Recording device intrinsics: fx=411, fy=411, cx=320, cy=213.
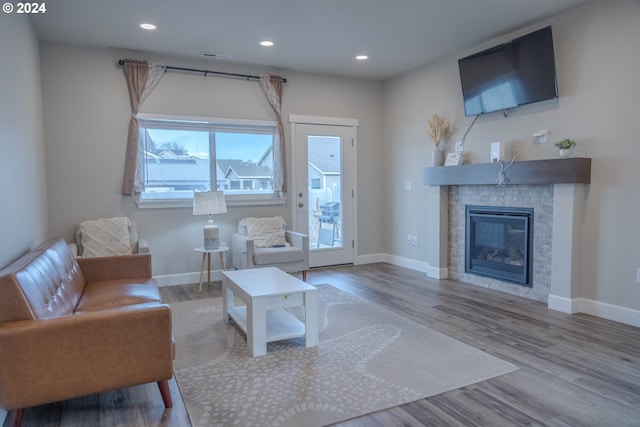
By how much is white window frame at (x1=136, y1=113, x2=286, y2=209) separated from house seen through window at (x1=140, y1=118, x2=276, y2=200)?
0.01 meters

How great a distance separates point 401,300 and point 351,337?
1.20m

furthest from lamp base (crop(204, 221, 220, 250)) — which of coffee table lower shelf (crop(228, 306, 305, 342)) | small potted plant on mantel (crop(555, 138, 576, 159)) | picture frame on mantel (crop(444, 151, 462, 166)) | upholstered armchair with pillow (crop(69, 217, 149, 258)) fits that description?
small potted plant on mantel (crop(555, 138, 576, 159))

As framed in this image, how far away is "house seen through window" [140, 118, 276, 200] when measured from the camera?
4875 millimetres

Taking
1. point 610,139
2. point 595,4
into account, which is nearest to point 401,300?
point 610,139

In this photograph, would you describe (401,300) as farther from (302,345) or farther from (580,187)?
(580,187)

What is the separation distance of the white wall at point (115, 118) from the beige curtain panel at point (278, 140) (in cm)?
10

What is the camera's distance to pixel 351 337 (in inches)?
125

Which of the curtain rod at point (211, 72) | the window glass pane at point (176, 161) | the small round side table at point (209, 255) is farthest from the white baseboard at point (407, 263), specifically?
the curtain rod at point (211, 72)

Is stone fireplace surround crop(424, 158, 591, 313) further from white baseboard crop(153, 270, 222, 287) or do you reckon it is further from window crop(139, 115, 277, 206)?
white baseboard crop(153, 270, 222, 287)

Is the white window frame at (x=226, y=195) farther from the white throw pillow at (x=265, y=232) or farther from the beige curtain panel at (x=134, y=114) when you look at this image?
the white throw pillow at (x=265, y=232)

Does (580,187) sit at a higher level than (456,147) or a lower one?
lower

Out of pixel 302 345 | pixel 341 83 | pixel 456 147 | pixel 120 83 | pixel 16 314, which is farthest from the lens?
pixel 341 83

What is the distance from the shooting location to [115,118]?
15.3ft

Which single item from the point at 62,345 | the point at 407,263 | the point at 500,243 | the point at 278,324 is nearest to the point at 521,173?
the point at 500,243
